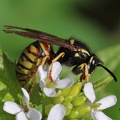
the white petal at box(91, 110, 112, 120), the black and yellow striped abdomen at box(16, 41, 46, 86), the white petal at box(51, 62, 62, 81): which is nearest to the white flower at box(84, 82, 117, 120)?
the white petal at box(91, 110, 112, 120)

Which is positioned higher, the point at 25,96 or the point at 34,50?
the point at 34,50

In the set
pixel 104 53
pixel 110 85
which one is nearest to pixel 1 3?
pixel 104 53

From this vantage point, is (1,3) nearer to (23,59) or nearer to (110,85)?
(110,85)

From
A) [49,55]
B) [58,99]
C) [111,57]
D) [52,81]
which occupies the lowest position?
[111,57]

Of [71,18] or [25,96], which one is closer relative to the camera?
[25,96]

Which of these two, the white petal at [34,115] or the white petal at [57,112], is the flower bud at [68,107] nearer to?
the white petal at [57,112]

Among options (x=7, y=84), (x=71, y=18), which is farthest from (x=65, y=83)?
(x=71, y=18)

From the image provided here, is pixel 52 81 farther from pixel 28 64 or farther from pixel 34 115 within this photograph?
pixel 34 115
